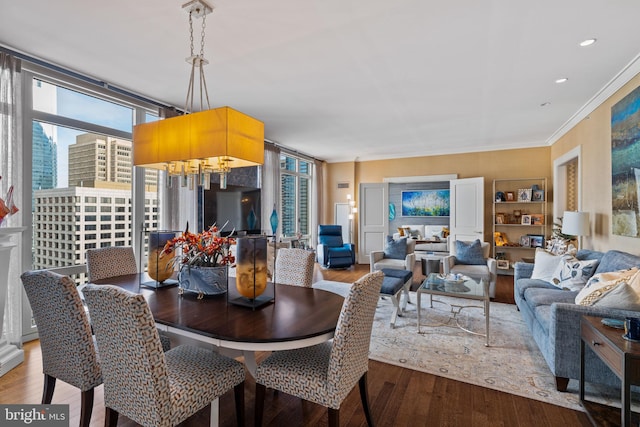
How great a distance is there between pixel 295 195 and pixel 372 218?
1.95 m

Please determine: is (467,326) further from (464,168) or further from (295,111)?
(464,168)

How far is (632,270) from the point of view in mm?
2332

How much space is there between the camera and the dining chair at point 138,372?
1231 mm

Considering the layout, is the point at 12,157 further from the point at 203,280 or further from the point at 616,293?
the point at 616,293

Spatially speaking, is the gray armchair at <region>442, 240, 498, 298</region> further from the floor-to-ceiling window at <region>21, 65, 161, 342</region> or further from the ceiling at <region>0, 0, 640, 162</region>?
the floor-to-ceiling window at <region>21, 65, 161, 342</region>

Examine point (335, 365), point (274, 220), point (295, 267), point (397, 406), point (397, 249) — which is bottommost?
point (397, 406)

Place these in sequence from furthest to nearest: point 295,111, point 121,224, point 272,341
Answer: point 295,111 < point 121,224 < point 272,341

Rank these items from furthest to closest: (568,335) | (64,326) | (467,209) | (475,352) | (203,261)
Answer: (467,209) < (475,352) < (568,335) < (203,261) < (64,326)

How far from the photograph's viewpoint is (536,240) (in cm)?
593

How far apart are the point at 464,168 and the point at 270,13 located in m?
5.88

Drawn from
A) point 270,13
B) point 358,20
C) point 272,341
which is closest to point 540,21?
point 358,20

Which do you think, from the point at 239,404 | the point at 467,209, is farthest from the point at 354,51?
the point at 467,209

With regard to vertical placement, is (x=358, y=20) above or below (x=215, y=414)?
above

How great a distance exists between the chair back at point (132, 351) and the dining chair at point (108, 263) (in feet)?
4.48
